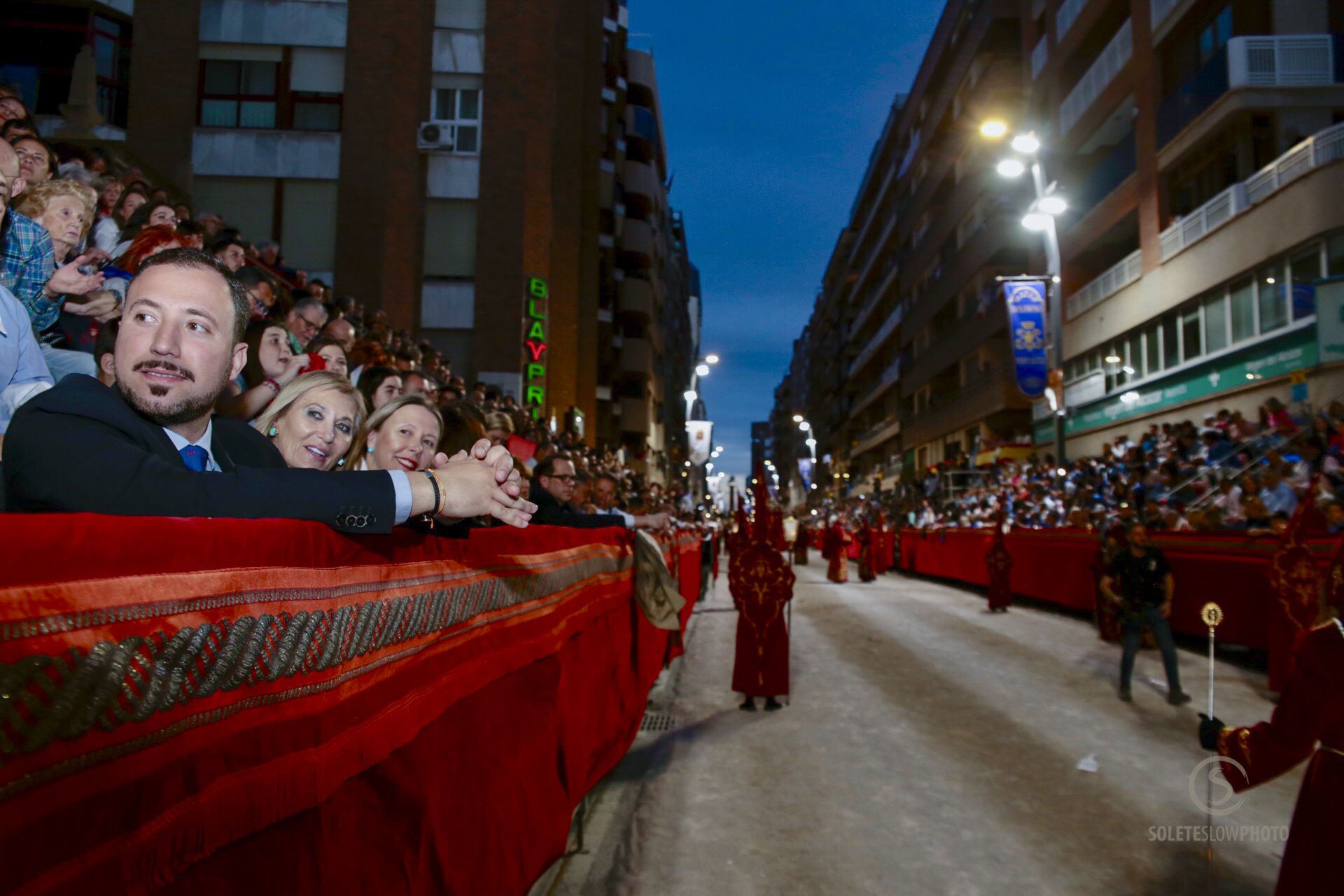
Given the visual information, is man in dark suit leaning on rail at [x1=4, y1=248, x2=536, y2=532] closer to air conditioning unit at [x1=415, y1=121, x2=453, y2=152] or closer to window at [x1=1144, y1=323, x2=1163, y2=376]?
air conditioning unit at [x1=415, y1=121, x2=453, y2=152]

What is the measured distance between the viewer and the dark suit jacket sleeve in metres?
1.58

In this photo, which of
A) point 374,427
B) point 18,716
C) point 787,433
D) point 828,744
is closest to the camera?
point 18,716

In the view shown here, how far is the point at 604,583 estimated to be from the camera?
5.57 m

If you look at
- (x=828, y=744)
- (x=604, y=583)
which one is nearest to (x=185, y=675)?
(x=604, y=583)

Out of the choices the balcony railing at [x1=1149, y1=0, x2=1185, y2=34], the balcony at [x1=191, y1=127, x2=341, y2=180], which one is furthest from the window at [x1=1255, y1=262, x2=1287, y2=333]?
the balcony at [x1=191, y1=127, x2=341, y2=180]

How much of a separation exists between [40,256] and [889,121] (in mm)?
70712

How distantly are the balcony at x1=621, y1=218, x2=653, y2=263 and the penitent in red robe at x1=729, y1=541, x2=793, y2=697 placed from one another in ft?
131

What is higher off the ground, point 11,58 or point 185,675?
point 11,58

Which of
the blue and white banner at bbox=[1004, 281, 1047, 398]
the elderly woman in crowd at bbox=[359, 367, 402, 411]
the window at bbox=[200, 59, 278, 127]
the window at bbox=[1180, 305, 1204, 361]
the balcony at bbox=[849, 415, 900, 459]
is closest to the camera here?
the elderly woman in crowd at bbox=[359, 367, 402, 411]

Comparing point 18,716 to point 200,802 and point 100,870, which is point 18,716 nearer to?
point 100,870

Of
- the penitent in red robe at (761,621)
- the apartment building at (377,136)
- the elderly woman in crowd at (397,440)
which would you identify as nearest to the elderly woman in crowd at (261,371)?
the elderly woman in crowd at (397,440)

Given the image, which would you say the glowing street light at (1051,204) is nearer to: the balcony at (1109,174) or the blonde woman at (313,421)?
the balcony at (1109,174)

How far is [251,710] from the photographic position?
1479 mm

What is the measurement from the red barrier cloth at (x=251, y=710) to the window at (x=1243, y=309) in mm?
22119
